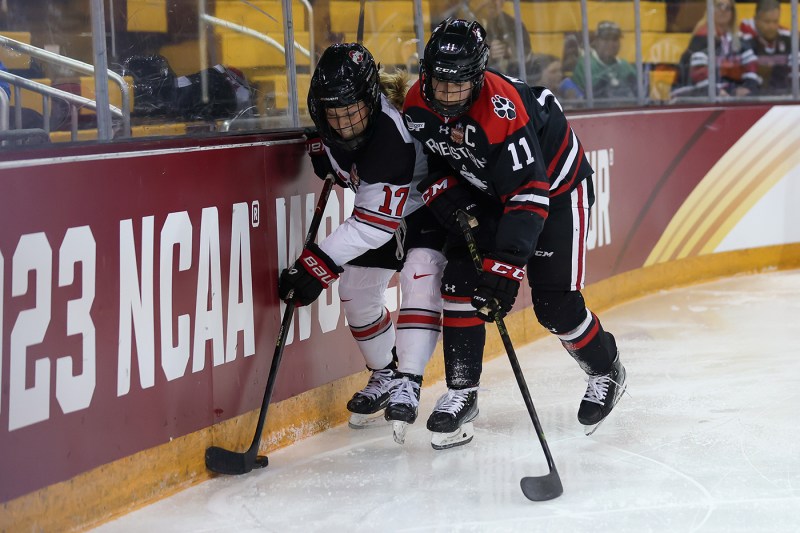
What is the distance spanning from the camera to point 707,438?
3.44 metres

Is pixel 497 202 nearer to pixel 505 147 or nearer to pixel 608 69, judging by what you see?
pixel 505 147

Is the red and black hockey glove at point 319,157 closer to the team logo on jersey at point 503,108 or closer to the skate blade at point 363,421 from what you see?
the team logo on jersey at point 503,108

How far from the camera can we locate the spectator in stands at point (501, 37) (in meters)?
5.40

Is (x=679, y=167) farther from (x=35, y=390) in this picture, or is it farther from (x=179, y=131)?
(x=35, y=390)

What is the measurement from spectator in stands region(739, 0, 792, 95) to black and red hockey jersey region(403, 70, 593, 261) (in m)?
4.10

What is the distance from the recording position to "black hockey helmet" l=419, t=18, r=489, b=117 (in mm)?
2980

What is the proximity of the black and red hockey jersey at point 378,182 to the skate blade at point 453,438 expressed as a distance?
607 mm

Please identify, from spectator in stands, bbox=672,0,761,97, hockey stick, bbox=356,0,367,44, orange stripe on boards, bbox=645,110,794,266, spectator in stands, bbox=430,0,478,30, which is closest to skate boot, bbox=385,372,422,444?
hockey stick, bbox=356,0,367,44

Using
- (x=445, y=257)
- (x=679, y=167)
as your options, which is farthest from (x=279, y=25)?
(x=679, y=167)

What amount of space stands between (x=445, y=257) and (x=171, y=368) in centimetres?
94

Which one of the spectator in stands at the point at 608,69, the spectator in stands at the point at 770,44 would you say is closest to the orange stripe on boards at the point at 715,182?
the spectator in stands at the point at 770,44

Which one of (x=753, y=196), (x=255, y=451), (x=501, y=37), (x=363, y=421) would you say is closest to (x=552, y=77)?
(x=501, y=37)

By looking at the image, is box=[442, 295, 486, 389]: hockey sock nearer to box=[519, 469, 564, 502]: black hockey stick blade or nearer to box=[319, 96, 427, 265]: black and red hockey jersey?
box=[319, 96, 427, 265]: black and red hockey jersey

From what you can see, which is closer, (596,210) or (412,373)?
(412,373)
